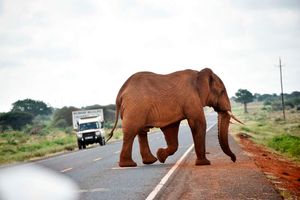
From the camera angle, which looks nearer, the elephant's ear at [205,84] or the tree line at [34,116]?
the elephant's ear at [205,84]

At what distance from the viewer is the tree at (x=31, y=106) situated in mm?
123500

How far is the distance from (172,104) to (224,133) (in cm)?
178

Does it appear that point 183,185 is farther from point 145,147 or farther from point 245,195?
point 145,147

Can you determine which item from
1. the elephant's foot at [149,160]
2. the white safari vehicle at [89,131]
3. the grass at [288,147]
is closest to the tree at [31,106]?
the white safari vehicle at [89,131]

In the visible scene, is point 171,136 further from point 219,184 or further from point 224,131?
point 219,184

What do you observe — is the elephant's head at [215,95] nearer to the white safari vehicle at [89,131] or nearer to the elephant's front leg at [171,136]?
the elephant's front leg at [171,136]

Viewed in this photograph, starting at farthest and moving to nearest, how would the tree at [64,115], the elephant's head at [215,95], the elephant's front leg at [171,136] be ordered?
the tree at [64,115] < the elephant's front leg at [171,136] < the elephant's head at [215,95]

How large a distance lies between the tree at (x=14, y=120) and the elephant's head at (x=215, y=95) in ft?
268

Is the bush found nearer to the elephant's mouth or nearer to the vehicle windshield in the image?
the vehicle windshield

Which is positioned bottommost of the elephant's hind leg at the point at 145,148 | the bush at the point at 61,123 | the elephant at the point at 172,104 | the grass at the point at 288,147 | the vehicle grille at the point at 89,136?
the bush at the point at 61,123

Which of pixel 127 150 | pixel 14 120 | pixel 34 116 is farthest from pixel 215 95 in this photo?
pixel 34 116

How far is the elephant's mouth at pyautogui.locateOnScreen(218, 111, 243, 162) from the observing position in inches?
576

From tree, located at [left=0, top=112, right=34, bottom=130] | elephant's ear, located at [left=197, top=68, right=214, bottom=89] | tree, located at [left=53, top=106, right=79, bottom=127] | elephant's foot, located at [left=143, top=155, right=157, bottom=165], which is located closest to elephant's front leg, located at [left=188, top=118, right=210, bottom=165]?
elephant's ear, located at [left=197, top=68, right=214, bottom=89]

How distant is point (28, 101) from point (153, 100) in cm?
11461
